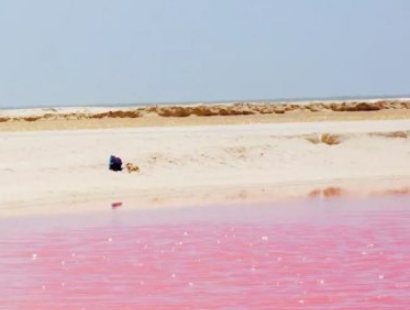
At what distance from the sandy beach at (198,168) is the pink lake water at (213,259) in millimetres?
2038

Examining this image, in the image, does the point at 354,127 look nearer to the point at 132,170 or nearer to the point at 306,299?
the point at 132,170

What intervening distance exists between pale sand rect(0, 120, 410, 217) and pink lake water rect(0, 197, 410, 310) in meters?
2.06

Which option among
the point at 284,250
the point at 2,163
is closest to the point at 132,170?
the point at 2,163

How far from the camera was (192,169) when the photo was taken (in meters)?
22.8

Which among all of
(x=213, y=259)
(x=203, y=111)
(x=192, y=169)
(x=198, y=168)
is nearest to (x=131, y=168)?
(x=192, y=169)

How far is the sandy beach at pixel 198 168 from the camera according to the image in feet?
63.2

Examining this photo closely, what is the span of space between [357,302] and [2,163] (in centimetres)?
1356

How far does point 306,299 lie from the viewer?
959cm

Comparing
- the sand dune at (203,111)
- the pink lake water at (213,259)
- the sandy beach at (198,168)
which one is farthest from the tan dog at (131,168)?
the sand dune at (203,111)

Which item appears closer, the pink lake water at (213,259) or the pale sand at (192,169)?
the pink lake water at (213,259)

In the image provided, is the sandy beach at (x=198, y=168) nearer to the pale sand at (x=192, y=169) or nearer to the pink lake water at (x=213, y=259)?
the pale sand at (x=192, y=169)

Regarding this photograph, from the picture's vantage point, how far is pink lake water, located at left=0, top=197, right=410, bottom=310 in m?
9.77

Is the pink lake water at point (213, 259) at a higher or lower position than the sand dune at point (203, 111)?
higher

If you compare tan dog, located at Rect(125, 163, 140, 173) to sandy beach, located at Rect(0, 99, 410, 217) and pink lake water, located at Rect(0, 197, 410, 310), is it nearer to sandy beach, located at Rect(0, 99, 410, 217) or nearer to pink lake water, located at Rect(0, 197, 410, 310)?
sandy beach, located at Rect(0, 99, 410, 217)
